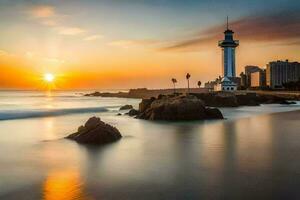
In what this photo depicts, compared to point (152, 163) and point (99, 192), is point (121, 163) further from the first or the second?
point (99, 192)

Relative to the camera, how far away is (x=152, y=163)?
1803cm

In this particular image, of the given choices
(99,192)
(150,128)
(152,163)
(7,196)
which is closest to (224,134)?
(150,128)

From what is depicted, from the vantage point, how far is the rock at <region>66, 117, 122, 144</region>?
23.6 meters

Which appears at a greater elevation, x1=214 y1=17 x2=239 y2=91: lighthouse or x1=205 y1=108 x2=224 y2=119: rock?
x1=214 y1=17 x2=239 y2=91: lighthouse


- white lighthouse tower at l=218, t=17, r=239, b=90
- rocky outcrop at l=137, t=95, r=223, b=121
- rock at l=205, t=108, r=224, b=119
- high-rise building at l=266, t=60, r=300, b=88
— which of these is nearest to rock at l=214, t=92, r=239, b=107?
rock at l=205, t=108, r=224, b=119

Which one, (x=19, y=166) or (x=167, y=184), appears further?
(x=19, y=166)

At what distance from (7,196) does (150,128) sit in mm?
22230

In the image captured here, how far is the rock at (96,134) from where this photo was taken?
930 inches

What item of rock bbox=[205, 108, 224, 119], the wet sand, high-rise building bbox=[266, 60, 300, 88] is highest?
high-rise building bbox=[266, 60, 300, 88]

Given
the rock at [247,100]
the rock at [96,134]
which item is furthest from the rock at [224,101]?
the rock at [96,134]

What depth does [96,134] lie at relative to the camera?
23.8m

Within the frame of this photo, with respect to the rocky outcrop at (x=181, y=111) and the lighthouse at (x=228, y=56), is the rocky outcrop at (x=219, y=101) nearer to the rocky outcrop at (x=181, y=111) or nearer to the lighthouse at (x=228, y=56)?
the rocky outcrop at (x=181, y=111)

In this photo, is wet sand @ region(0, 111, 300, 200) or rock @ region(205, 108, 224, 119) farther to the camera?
rock @ region(205, 108, 224, 119)

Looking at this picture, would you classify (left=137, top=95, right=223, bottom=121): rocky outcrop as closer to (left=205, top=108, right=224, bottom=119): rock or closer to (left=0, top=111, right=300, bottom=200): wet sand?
(left=205, top=108, right=224, bottom=119): rock
